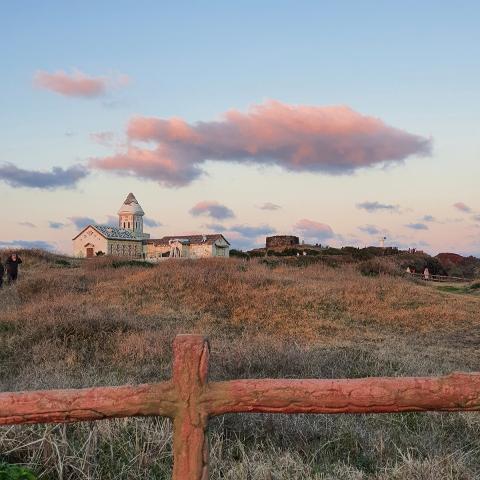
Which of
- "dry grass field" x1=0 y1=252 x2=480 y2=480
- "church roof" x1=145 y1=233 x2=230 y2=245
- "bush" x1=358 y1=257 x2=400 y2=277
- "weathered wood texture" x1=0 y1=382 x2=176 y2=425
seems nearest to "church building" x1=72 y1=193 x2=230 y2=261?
"church roof" x1=145 y1=233 x2=230 y2=245

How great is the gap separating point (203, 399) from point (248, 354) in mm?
6558

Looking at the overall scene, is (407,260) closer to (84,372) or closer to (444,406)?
(84,372)

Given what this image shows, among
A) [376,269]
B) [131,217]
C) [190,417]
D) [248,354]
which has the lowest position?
[248,354]

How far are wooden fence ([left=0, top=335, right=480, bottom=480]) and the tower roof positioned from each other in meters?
71.9

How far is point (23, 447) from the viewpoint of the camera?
4.79m

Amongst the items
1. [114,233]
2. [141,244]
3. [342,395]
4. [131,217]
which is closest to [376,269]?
[342,395]

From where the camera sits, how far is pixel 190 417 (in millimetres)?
2871

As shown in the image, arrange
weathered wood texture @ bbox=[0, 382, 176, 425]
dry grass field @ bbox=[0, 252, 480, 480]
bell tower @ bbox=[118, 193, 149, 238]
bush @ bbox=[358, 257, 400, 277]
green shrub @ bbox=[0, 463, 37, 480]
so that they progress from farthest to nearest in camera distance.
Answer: bell tower @ bbox=[118, 193, 149, 238] → bush @ bbox=[358, 257, 400, 277] → dry grass field @ bbox=[0, 252, 480, 480] → green shrub @ bbox=[0, 463, 37, 480] → weathered wood texture @ bbox=[0, 382, 176, 425]

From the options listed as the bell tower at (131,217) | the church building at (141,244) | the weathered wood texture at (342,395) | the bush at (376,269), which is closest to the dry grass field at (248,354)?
the bush at (376,269)

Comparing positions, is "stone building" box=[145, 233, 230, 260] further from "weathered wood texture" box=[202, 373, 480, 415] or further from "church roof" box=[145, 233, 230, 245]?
"weathered wood texture" box=[202, 373, 480, 415]

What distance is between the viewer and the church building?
62688 mm

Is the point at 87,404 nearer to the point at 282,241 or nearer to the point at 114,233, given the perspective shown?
the point at 282,241

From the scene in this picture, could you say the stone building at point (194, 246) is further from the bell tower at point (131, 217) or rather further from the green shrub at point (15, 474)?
the green shrub at point (15, 474)

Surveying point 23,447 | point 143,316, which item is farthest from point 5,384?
point 143,316
